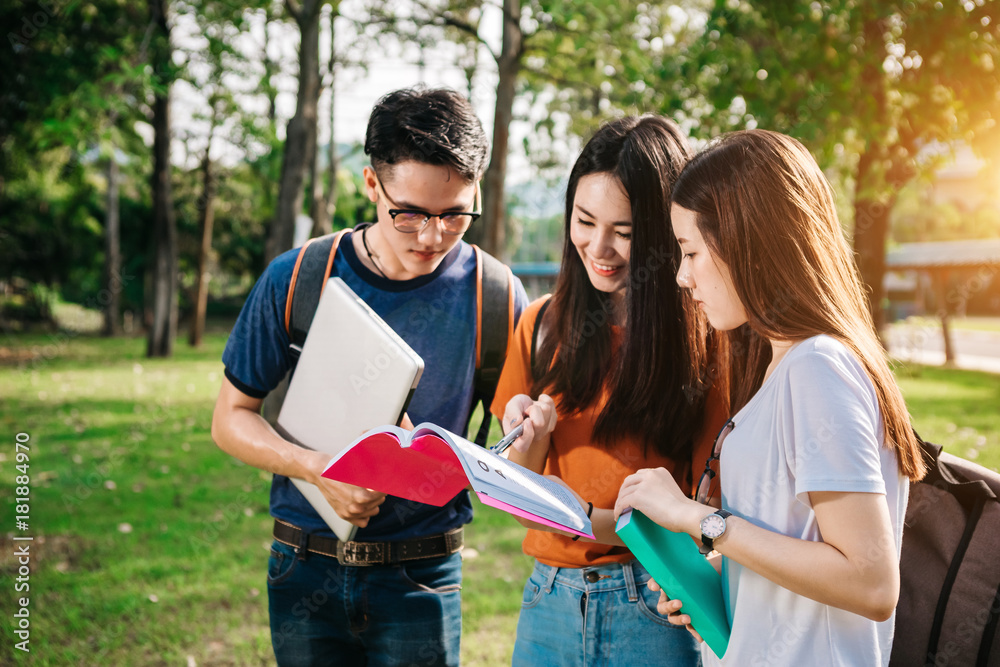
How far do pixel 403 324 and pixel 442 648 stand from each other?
0.94 meters

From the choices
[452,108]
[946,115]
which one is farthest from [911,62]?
[452,108]

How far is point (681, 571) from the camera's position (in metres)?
1.45

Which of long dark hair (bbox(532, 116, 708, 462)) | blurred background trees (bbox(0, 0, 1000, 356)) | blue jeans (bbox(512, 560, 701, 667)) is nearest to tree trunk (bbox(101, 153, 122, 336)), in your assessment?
blurred background trees (bbox(0, 0, 1000, 356))

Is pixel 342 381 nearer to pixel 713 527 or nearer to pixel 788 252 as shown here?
pixel 713 527

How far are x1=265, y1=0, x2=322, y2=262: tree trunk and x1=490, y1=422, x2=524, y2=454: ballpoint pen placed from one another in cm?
655

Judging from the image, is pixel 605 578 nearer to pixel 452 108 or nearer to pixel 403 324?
pixel 403 324

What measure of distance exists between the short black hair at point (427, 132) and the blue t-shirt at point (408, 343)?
1.07 ft

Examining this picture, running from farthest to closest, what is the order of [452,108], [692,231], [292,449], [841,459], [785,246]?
1. [452,108]
2. [292,449]
3. [692,231]
4. [785,246]
5. [841,459]

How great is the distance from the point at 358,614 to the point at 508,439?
0.76m

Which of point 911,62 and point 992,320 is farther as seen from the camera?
point 992,320

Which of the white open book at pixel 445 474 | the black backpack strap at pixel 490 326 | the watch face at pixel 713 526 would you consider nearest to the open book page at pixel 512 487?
the white open book at pixel 445 474

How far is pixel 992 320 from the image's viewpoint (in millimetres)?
38281

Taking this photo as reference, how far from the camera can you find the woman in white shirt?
4.00ft

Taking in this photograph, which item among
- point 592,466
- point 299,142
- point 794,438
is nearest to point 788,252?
point 794,438
